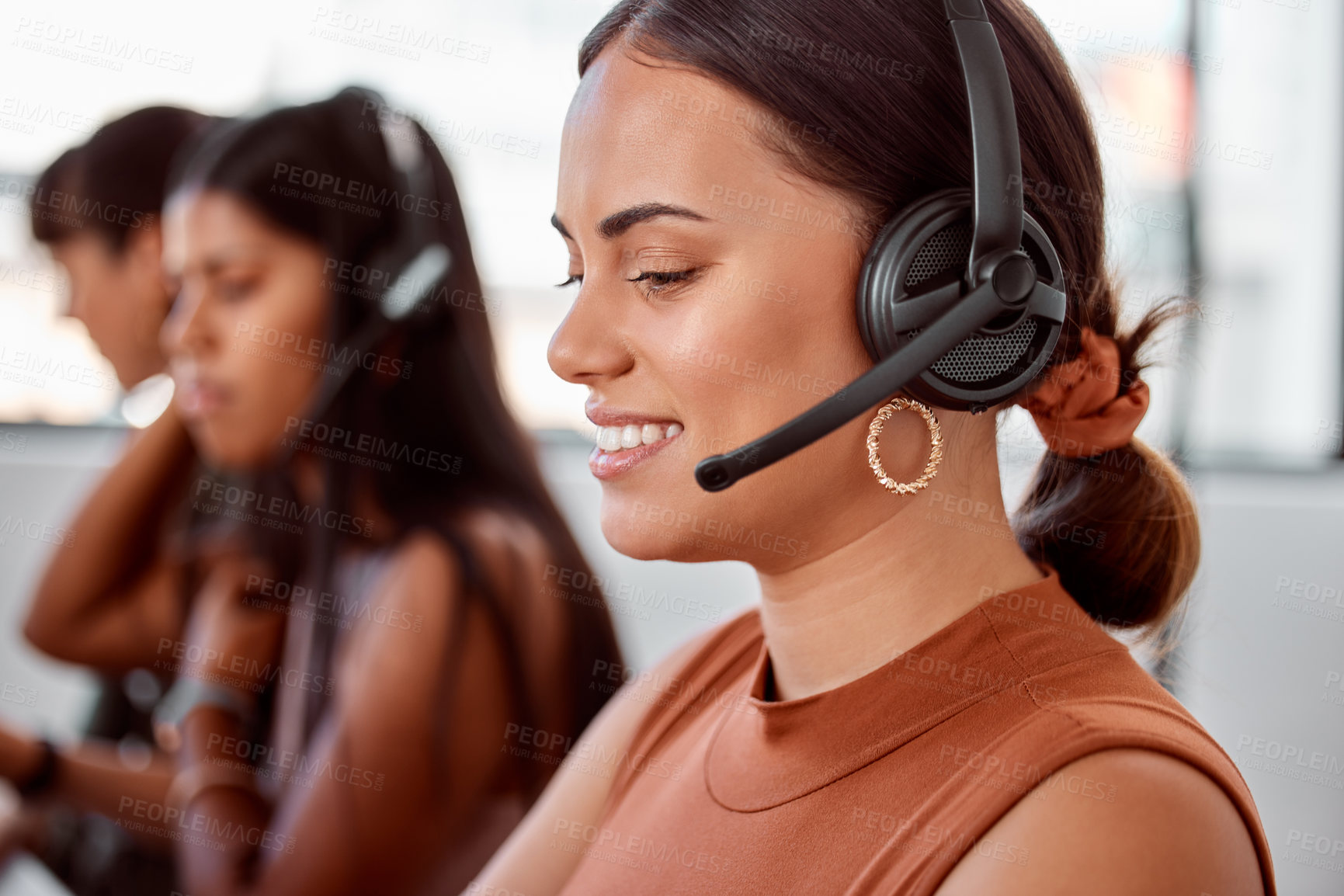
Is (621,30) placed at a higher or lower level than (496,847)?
higher

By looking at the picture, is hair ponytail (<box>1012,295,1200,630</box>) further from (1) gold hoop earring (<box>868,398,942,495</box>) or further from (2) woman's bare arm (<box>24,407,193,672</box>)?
(2) woman's bare arm (<box>24,407,193,672</box>)

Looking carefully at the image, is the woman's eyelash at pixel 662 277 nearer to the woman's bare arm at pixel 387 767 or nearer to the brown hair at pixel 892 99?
the brown hair at pixel 892 99

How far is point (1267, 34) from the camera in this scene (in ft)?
6.59

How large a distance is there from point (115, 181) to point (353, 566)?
3.36ft

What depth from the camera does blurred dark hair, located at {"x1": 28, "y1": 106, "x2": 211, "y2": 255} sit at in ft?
6.23

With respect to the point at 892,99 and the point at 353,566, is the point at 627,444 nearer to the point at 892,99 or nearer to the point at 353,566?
the point at 892,99

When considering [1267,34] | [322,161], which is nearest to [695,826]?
[322,161]

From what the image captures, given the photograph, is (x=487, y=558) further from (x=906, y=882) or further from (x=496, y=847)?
(x=906, y=882)

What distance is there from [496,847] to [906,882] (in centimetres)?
96

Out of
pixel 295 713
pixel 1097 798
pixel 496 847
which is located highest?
pixel 1097 798

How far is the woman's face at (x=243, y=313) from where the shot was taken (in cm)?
151

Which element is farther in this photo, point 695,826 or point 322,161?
point 322,161

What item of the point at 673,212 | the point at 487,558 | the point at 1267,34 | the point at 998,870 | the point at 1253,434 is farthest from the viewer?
the point at 1253,434

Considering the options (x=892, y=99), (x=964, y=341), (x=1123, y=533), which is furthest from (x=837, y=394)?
(x=1123, y=533)
